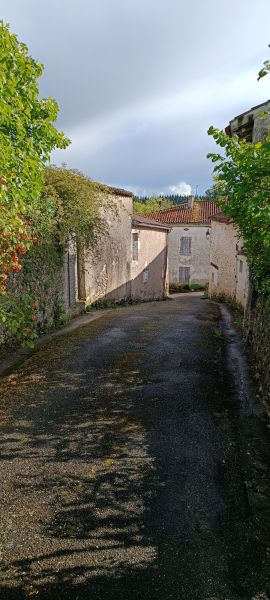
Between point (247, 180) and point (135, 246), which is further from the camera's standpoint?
point (135, 246)

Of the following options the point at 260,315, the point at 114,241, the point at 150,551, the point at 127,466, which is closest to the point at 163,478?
the point at 127,466

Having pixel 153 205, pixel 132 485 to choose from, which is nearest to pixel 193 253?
pixel 132 485

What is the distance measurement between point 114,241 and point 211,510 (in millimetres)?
17744

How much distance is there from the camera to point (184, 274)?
4225 cm

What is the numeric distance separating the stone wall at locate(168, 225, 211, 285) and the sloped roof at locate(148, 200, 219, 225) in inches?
23.7

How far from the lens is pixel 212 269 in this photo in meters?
28.6

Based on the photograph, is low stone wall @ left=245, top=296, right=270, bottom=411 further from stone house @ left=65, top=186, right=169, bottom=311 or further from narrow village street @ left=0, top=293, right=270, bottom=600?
stone house @ left=65, top=186, right=169, bottom=311

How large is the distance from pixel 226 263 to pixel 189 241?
1678cm

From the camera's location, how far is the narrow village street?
3.22m

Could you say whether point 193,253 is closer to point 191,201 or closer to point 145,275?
point 191,201

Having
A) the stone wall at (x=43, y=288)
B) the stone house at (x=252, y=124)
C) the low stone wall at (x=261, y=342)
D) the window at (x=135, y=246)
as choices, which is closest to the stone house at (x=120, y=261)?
the window at (x=135, y=246)

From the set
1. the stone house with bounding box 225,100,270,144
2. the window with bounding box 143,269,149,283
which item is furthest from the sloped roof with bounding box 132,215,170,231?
the stone house with bounding box 225,100,270,144

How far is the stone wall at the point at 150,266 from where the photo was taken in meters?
25.4

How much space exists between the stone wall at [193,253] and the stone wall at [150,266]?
10.4 metres
